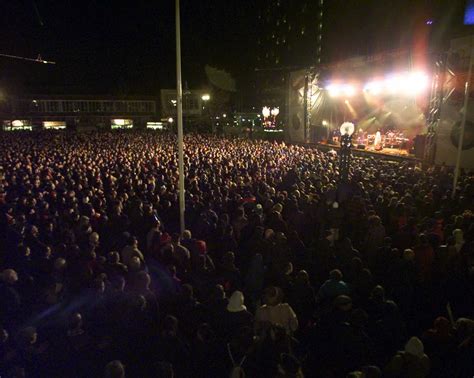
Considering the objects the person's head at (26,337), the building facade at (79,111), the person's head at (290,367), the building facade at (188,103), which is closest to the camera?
the person's head at (290,367)

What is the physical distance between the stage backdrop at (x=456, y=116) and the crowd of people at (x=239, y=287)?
6935mm

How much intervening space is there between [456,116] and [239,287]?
13.7 meters

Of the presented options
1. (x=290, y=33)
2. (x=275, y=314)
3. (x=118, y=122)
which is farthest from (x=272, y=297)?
(x=118, y=122)

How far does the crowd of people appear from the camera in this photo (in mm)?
3977

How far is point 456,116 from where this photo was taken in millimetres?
15258

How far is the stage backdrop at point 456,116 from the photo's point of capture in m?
14.6

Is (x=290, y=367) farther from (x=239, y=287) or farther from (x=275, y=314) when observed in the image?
(x=239, y=287)

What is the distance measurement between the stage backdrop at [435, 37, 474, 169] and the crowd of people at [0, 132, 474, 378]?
694 centimetres

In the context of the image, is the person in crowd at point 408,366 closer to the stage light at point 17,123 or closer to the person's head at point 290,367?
the person's head at point 290,367

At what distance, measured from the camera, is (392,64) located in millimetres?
17078

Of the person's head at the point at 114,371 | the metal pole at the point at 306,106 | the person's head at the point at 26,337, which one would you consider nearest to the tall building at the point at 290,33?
the metal pole at the point at 306,106

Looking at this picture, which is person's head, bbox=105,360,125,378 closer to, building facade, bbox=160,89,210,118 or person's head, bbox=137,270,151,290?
person's head, bbox=137,270,151,290

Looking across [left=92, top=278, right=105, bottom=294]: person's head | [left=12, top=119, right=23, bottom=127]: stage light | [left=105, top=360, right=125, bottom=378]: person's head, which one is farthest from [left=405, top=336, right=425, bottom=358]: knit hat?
[left=12, top=119, right=23, bottom=127]: stage light

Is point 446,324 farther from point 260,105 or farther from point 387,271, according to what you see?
point 260,105
